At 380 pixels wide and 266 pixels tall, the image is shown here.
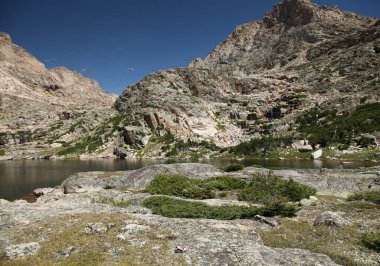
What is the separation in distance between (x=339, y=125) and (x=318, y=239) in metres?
122

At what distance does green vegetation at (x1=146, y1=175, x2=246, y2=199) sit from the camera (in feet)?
132

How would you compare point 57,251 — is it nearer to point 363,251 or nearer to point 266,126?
point 363,251

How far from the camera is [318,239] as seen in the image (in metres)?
21.5

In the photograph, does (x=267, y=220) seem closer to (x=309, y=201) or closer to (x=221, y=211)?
(x=221, y=211)

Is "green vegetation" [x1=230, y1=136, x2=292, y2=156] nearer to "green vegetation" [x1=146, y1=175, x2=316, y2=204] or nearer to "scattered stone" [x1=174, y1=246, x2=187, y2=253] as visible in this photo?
"green vegetation" [x1=146, y1=175, x2=316, y2=204]

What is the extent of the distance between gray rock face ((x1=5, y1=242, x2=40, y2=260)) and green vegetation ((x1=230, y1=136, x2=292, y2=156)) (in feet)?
375

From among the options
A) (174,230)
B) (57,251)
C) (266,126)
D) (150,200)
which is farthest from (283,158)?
(57,251)

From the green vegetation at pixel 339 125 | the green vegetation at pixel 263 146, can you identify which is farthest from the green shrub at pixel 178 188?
the green vegetation at pixel 339 125

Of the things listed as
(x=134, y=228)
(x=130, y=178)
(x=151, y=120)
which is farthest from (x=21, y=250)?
(x=151, y=120)

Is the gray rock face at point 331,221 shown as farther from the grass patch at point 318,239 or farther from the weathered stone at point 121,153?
the weathered stone at point 121,153

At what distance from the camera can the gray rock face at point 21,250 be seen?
58.2 ft

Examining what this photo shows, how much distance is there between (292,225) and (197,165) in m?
36.1

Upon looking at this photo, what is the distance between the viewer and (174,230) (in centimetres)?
2355

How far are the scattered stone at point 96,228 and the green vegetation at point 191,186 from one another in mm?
17979
